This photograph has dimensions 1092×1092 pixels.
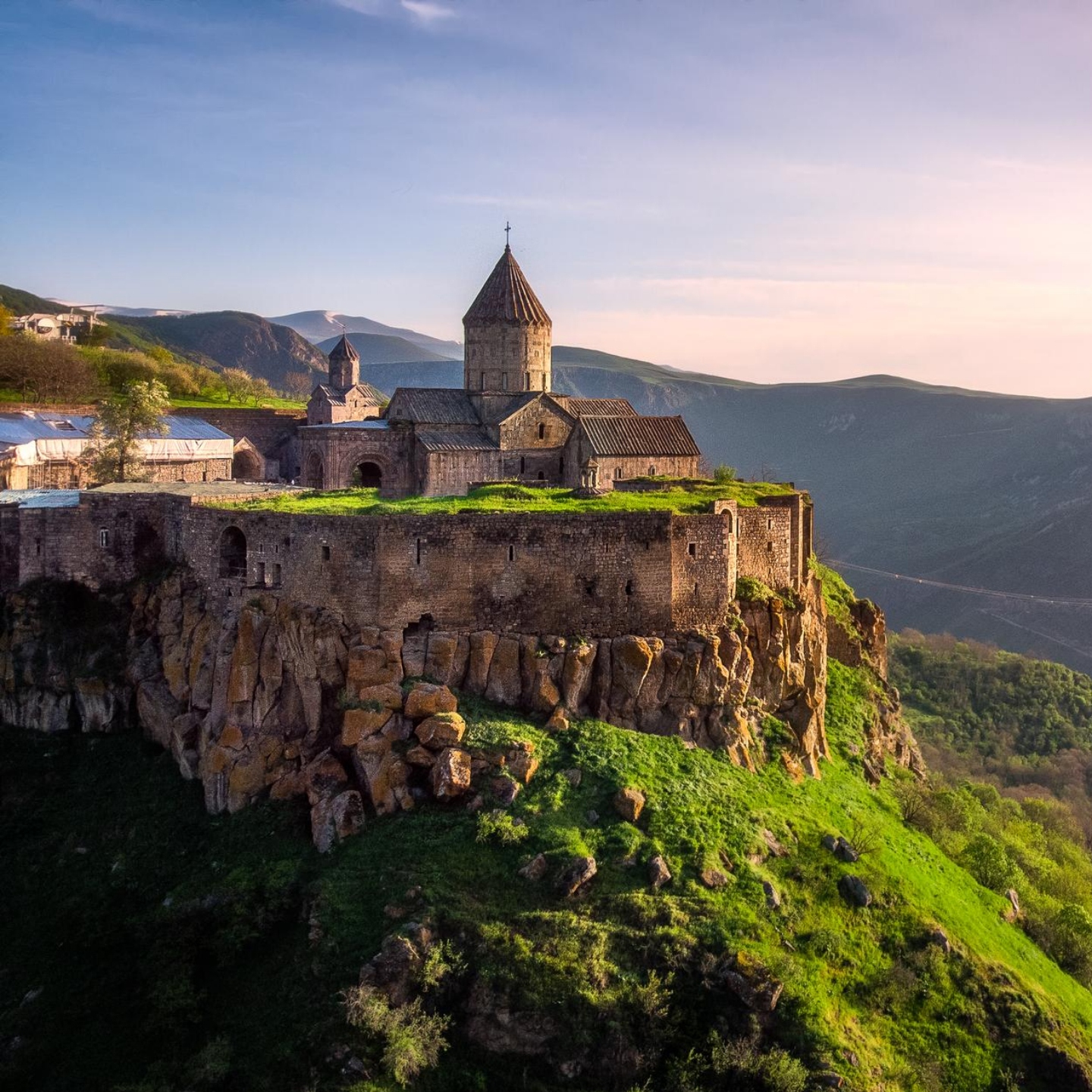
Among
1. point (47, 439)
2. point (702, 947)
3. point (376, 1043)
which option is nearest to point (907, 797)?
point (702, 947)

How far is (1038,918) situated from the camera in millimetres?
21062

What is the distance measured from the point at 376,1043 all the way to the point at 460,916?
2032mm

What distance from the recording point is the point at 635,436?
3300 cm

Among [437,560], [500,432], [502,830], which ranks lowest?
[502,830]

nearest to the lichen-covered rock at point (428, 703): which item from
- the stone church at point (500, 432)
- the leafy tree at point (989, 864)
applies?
the leafy tree at point (989, 864)

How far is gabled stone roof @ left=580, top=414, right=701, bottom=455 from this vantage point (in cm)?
3234

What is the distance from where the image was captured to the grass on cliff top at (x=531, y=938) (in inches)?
565

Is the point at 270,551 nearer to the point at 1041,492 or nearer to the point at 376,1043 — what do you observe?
the point at 376,1043

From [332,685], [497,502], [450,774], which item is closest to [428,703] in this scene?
→ [450,774]

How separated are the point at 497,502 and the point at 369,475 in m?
15.9

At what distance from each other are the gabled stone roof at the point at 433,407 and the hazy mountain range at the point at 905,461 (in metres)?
34.2

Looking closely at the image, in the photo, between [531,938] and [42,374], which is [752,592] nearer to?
[531,938]

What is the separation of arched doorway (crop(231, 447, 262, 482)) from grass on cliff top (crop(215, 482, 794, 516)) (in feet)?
58.3

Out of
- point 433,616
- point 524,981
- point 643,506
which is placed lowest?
point 524,981
